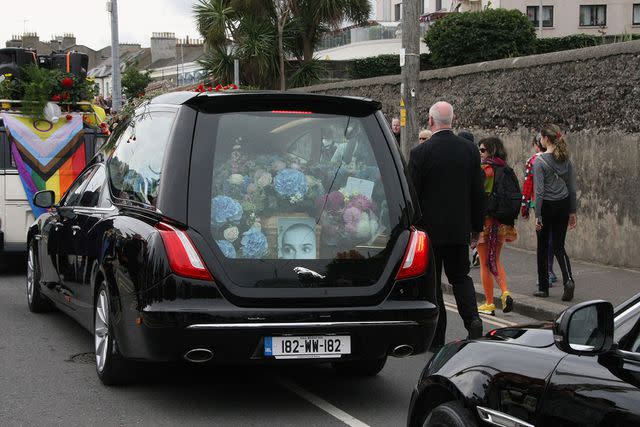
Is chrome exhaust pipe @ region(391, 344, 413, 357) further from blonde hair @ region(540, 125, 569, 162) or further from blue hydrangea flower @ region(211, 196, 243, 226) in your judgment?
blonde hair @ region(540, 125, 569, 162)

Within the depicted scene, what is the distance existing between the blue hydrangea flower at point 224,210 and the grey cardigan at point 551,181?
223 inches

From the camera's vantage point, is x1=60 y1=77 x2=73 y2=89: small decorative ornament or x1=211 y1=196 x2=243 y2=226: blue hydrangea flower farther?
x1=60 y1=77 x2=73 y2=89: small decorative ornament

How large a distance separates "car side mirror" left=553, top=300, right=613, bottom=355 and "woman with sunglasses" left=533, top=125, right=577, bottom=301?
7.96m

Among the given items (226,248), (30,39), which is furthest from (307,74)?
(30,39)

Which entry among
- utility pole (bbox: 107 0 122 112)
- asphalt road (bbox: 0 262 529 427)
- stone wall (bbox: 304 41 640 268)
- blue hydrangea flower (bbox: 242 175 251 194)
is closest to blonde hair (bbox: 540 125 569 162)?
stone wall (bbox: 304 41 640 268)

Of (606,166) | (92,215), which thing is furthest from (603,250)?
(92,215)

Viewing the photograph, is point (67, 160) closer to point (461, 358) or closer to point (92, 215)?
point (92, 215)

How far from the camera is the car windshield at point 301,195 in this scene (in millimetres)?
6254

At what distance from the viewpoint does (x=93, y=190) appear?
8141 mm

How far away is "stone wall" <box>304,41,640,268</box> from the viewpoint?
1341cm

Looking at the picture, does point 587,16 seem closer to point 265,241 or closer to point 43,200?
point 43,200

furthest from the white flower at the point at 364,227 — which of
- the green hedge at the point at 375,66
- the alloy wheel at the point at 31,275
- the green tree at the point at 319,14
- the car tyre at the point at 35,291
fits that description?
the green hedge at the point at 375,66

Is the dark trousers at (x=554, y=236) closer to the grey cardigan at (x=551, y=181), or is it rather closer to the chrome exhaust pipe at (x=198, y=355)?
the grey cardigan at (x=551, y=181)

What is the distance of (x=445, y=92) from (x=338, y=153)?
1144cm
